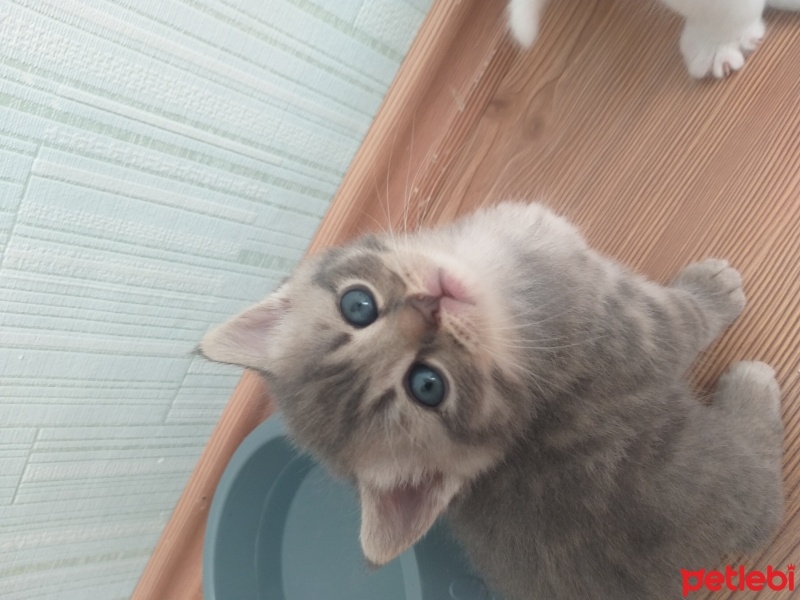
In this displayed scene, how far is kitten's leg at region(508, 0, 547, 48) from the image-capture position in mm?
1070

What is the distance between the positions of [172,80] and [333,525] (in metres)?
0.95

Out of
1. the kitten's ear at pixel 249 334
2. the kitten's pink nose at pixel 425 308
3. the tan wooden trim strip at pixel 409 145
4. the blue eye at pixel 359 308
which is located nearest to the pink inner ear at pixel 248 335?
the kitten's ear at pixel 249 334

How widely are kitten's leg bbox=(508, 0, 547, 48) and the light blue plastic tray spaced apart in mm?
831

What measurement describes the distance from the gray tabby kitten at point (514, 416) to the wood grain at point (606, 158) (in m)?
0.24

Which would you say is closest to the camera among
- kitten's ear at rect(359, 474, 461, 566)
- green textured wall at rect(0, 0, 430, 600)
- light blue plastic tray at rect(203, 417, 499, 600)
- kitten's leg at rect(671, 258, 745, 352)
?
kitten's ear at rect(359, 474, 461, 566)

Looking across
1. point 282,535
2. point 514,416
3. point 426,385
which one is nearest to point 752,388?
point 514,416

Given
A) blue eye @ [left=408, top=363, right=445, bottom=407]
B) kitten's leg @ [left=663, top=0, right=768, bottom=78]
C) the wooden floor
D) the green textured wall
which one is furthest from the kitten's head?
kitten's leg @ [left=663, top=0, right=768, bottom=78]

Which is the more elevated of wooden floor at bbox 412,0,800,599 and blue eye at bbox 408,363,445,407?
wooden floor at bbox 412,0,800,599

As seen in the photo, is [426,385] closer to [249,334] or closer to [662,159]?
[249,334]

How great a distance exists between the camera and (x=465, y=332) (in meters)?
0.80

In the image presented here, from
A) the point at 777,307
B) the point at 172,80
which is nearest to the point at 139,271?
the point at 172,80

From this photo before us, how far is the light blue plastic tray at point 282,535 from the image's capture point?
4.22 ft

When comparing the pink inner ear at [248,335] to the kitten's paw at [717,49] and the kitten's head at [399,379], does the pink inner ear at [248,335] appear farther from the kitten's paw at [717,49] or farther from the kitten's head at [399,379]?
the kitten's paw at [717,49]

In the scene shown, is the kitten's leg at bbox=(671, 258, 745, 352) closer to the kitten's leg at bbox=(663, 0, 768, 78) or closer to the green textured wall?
the kitten's leg at bbox=(663, 0, 768, 78)
